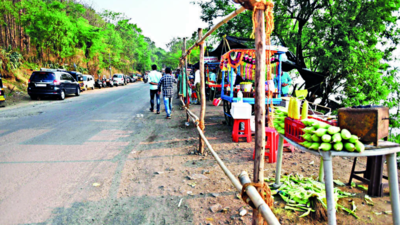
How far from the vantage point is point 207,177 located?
4.39 meters

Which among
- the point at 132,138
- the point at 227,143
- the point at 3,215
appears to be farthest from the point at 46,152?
the point at 227,143

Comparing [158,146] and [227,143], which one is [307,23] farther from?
[158,146]

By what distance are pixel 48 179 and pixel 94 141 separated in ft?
7.66

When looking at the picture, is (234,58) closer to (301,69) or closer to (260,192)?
(301,69)

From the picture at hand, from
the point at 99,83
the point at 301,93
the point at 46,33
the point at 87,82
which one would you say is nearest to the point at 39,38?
the point at 46,33

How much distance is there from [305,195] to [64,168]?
164 inches

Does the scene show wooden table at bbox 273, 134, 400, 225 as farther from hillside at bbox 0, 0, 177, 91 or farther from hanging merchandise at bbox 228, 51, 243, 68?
hillside at bbox 0, 0, 177, 91

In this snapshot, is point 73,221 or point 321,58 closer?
point 73,221

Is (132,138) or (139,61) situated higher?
(139,61)

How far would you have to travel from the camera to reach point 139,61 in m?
66.9

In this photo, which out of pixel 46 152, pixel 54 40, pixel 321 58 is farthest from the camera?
pixel 54 40

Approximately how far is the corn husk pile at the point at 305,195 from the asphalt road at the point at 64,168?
2.05 metres

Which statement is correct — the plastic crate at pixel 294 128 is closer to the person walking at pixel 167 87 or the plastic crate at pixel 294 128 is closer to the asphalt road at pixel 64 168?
the asphalt road at pixel 64 168

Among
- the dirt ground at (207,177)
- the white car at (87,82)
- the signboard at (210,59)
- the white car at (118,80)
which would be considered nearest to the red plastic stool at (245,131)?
the dirt ground at (207,177)
